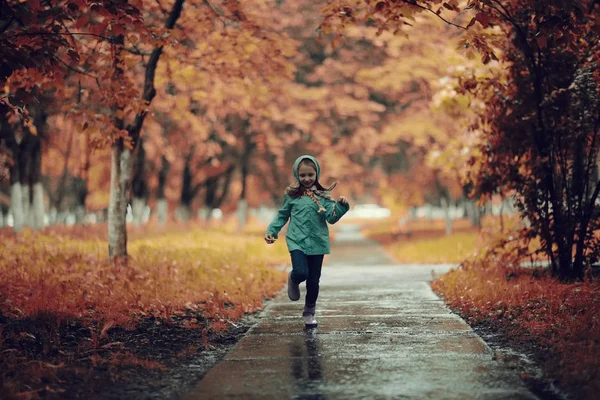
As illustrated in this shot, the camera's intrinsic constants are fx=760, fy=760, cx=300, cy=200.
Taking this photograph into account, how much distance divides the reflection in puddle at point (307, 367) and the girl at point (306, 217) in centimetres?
84

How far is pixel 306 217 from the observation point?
26.4 feet

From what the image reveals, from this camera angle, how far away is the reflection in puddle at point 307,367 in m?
5.17

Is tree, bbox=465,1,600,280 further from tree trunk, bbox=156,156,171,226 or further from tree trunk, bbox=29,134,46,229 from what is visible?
tree trunk, bbox=156,156,171,226

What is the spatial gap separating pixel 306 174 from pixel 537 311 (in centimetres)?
290

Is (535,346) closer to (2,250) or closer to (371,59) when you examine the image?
(2,250)

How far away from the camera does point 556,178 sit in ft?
35.6

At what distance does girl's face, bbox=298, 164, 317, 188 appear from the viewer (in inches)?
317

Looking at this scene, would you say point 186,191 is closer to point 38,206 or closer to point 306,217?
point 38,206

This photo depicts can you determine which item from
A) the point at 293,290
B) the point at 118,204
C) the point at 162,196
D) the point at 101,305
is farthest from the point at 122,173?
the point at 162,196

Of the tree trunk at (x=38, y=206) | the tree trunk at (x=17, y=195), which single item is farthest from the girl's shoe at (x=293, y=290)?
the tree trunk at (x=38, y=206)

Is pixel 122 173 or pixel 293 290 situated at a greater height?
pixel 122 173

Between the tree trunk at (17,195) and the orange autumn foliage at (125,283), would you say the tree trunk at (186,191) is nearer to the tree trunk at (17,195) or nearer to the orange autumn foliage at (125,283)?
the tree trunk at (17,195)

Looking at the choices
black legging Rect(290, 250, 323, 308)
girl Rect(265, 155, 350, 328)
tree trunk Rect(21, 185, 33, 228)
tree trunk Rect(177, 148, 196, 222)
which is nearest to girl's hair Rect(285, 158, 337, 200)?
girl Rect(265, 155, 350, 328)

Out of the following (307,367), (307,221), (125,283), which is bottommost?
(307,367)
